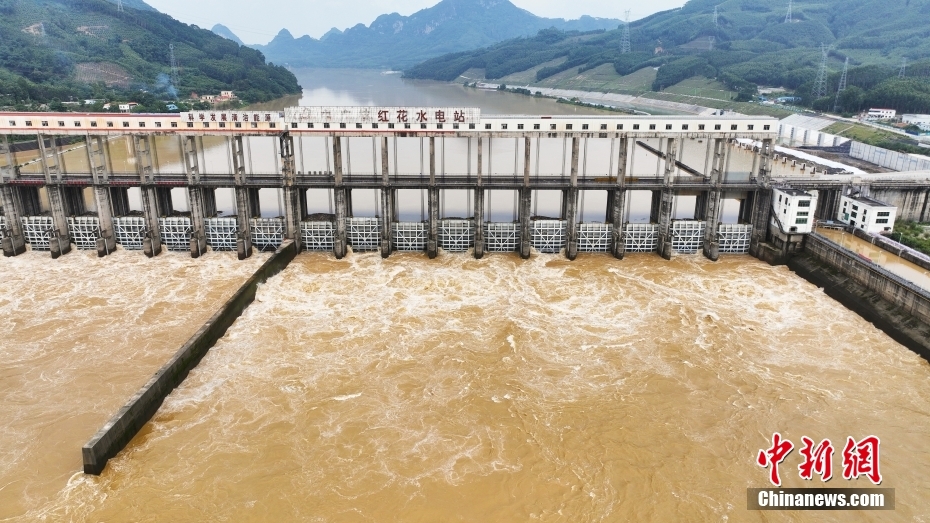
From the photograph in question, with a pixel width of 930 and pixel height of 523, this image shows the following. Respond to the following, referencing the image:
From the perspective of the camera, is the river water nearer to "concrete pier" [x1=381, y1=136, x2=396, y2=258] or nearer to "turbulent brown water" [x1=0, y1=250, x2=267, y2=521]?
"turbulent brown water" [x1=0, y1=250, x2=267, y2=521]

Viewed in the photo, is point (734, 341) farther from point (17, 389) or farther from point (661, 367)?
point (17, 389)

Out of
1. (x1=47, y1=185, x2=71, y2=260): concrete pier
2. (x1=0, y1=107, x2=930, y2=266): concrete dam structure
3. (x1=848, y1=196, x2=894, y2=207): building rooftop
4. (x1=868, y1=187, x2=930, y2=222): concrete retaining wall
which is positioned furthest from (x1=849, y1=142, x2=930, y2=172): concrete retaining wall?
(x1=47, y1=185, x2=71, y2=260): concrete pier

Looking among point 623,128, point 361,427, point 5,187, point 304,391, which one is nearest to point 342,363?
point 304,391

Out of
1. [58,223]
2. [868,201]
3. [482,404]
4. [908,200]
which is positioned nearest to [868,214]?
[868,201]

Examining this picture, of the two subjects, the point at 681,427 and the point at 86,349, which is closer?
the point at 681,427

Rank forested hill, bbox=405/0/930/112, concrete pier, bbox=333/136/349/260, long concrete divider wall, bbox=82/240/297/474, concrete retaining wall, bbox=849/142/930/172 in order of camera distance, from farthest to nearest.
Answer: forested hill, bbox=405/0/930/112
concrete retaining wall, bbox=849/142/930/172
concrete pier, bbox=333/136/349/260
long concrete divider wall, bbox=82/240/297/474

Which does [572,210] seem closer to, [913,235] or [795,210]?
[795,210]

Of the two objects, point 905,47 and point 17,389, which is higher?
point 905,47
